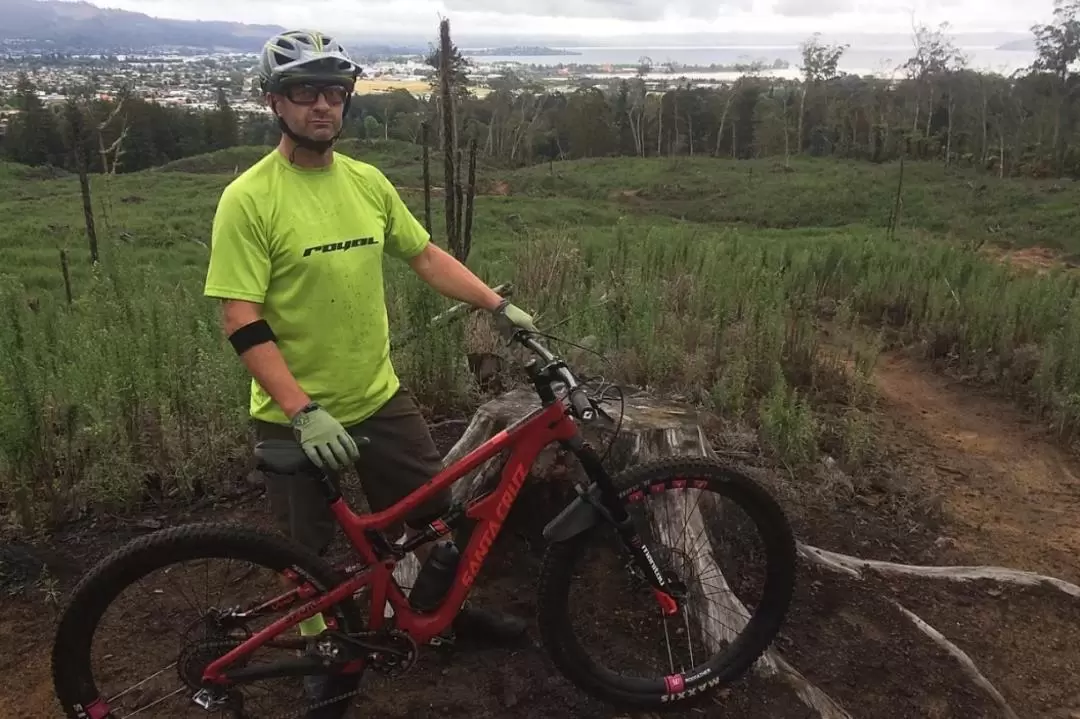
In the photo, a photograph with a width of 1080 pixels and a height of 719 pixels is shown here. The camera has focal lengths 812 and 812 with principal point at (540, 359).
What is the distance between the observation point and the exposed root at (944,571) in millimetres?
3727

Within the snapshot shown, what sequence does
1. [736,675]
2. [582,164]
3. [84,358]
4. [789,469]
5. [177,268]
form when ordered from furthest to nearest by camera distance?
[582,164] < [177,268] < [789,469] < [84,358] < [736,675]

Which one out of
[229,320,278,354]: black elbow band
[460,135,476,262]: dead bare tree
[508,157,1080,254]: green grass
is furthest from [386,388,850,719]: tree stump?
[508,157,1080,254]: green grass

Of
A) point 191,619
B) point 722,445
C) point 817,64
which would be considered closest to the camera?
point 191,619

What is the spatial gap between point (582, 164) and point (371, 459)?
39.5 meters

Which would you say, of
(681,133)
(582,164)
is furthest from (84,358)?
(681,133)

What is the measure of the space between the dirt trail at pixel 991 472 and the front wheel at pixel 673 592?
6.03ft

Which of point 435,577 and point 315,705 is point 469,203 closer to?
point 435,577

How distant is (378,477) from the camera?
275 cm

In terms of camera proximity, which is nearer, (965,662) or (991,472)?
(965,662)

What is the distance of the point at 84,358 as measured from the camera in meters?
4.00

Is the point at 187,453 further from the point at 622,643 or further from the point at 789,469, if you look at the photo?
the point at 789,469

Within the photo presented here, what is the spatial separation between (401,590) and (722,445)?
253 centimetres

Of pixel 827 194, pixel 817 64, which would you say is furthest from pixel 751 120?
pixel 827 194

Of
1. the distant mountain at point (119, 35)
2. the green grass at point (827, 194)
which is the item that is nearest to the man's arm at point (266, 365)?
the green grass at point (827, 194)
